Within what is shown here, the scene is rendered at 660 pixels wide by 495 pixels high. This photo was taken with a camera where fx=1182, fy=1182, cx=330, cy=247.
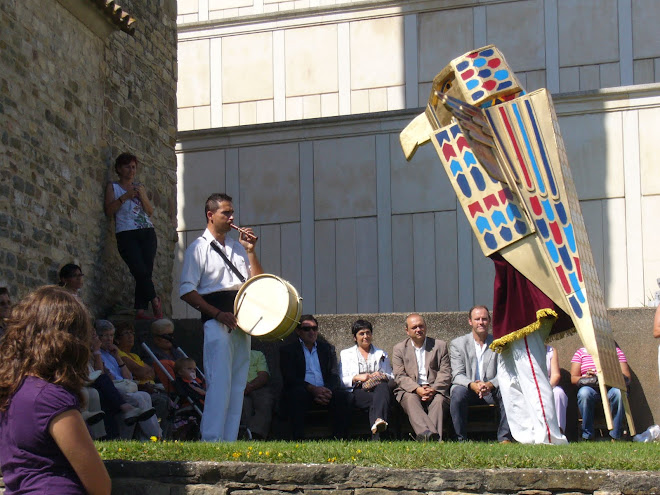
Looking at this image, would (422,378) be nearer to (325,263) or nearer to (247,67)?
(325,263)

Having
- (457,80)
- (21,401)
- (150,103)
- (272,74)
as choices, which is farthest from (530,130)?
(272,74)

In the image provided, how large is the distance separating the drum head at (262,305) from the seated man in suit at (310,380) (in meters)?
2.09

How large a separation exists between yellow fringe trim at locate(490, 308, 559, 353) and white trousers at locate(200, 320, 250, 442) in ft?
5.98

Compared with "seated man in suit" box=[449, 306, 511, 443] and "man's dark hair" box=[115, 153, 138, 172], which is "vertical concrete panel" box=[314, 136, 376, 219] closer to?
"man's dark hair" box=[115, 153, 138, 172]

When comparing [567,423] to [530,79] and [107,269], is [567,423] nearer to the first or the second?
[107,269]

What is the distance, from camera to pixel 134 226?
491 inches

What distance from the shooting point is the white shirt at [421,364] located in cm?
1032

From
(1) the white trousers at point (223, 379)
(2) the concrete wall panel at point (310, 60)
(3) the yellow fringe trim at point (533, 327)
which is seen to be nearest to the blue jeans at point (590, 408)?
(3) the yellow fringe trim at point (533, 327)

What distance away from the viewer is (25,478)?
162 inches

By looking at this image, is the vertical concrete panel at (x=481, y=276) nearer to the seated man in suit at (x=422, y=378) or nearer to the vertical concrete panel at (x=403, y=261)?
the vertical concrete panel at (x=403, y=261)

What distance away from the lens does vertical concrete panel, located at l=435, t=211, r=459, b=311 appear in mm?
17312

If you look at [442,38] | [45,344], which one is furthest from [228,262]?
[442,38]

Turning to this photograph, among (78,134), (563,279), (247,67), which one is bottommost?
(563,279)

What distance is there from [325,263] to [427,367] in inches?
306
